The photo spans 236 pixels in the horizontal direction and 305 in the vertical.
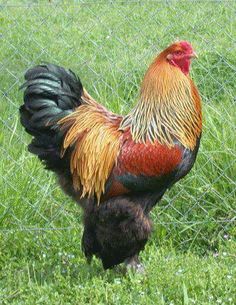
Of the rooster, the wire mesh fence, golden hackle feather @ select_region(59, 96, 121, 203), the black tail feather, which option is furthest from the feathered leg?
the wire mesh fence

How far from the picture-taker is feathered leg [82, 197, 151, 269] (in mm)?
4055

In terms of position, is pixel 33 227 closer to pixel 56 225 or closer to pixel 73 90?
pixel 56 225

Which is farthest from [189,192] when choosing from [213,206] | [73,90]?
[73,90]

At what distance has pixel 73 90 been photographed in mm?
4215

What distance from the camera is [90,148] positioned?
4.13 m

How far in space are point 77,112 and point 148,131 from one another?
443 millimetres

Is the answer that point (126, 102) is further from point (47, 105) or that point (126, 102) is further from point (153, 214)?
point (47, 105)

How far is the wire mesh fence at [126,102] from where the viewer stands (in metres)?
4.91

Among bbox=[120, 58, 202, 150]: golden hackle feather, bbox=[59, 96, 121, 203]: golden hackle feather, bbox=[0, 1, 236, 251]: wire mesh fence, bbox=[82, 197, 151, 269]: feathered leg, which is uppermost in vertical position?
bbox=[120, 58, 202, 150]: golden hackle feather

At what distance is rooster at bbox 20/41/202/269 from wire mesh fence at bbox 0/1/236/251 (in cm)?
78

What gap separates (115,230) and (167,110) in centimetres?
73

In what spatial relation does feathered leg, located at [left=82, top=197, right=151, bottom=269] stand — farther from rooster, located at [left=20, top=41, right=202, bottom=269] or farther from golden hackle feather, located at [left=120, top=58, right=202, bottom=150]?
golden hackle feather, located at [left=120, top=58, right=202, bottom=150]

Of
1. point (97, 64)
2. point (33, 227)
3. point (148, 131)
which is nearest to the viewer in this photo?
point (148, 131)

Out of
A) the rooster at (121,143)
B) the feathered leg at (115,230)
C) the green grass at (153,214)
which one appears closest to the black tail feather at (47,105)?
the rooster at (121,143)
